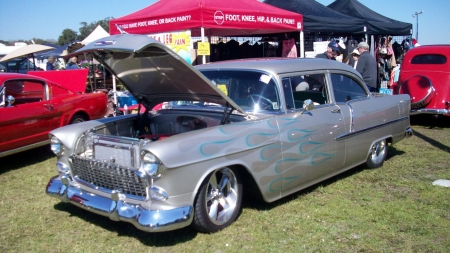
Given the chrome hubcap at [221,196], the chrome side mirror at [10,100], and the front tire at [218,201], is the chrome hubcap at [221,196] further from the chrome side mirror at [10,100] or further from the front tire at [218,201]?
the chrome side mirror at [10,100]

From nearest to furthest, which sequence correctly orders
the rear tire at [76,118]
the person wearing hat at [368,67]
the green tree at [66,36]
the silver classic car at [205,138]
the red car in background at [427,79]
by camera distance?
the silver classic car at [205,138] → the rear tire at [76,118] → the person wearing hat at [368,67] → the red car in background at [427,79] → the green tree at [66,36]

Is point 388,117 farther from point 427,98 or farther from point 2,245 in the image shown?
point 2,245

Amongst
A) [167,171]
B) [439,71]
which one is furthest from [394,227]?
[439,71]

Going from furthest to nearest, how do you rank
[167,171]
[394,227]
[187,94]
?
[187,94]
[394,227]
[167,171]

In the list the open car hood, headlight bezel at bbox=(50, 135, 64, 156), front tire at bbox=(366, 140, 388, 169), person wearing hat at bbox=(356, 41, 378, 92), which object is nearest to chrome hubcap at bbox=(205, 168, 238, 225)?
the open car hood

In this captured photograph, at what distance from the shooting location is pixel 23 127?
6219 millimetres

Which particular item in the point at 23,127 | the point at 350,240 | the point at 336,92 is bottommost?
the point at 350,240

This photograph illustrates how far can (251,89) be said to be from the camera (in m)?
4.32

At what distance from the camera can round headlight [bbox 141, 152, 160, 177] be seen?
3.24 meters

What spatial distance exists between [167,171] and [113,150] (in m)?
0.68

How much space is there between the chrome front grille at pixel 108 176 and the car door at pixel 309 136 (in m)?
1.35

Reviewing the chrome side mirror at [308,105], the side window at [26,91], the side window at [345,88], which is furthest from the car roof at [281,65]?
the side window at [26,91]

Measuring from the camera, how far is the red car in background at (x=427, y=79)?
8258 millimetres

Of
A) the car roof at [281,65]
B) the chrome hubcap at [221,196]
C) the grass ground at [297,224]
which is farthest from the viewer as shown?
the car roof at [281,65]
